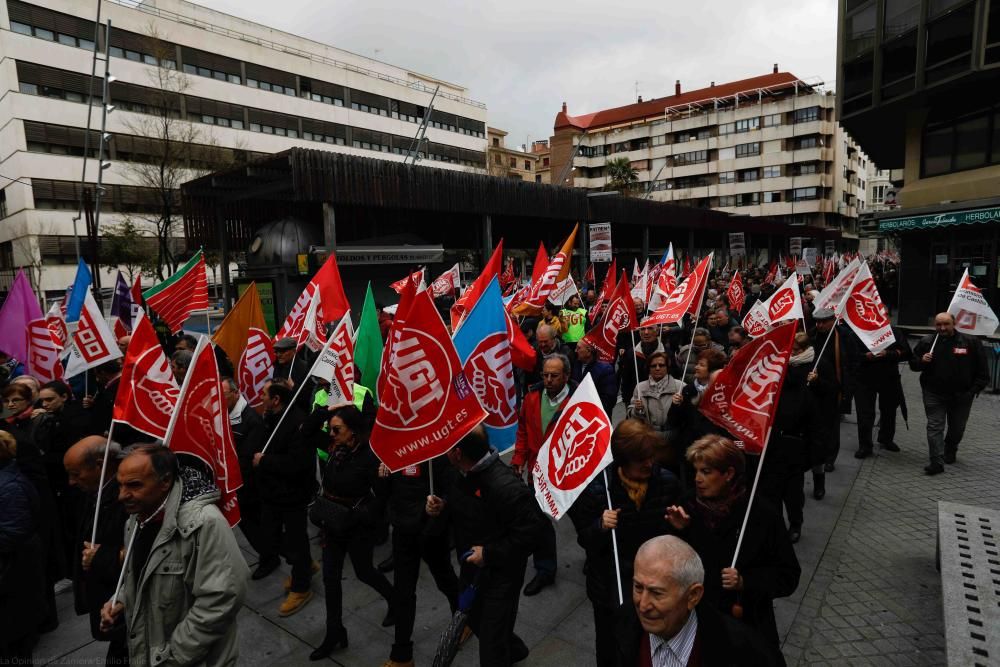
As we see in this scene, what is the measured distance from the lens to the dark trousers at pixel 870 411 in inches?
297

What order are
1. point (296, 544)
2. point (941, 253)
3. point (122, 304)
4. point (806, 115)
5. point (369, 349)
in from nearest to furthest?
point (296, 544) → point (369, 349) → point (122, 304) → point (941, 253) → point (806, 115)

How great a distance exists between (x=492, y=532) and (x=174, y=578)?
5.35 feet

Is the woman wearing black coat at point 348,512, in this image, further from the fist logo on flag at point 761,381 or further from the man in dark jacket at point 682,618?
the fist logo on flag at point 761,381

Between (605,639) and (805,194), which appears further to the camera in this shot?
(805,194)

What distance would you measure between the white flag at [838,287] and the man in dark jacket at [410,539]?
18.4 ft

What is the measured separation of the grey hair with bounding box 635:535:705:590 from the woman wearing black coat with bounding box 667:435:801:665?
2.15ft

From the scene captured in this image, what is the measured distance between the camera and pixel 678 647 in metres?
2.16

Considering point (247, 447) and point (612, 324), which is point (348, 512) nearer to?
point (247, 447)

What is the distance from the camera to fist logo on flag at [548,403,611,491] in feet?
10.5

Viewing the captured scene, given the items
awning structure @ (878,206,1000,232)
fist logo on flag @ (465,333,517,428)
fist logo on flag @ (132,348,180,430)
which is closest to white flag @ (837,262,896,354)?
fist logo on flag @ (465,333,517,428)

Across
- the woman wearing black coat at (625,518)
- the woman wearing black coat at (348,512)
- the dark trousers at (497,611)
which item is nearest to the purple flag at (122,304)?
the woman wearing black coat at (348,512)

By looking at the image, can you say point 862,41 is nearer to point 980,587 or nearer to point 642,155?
point 980,587

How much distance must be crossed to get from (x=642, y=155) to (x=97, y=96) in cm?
5729

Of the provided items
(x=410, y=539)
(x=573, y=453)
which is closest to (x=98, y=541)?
(x=410, y=539)
